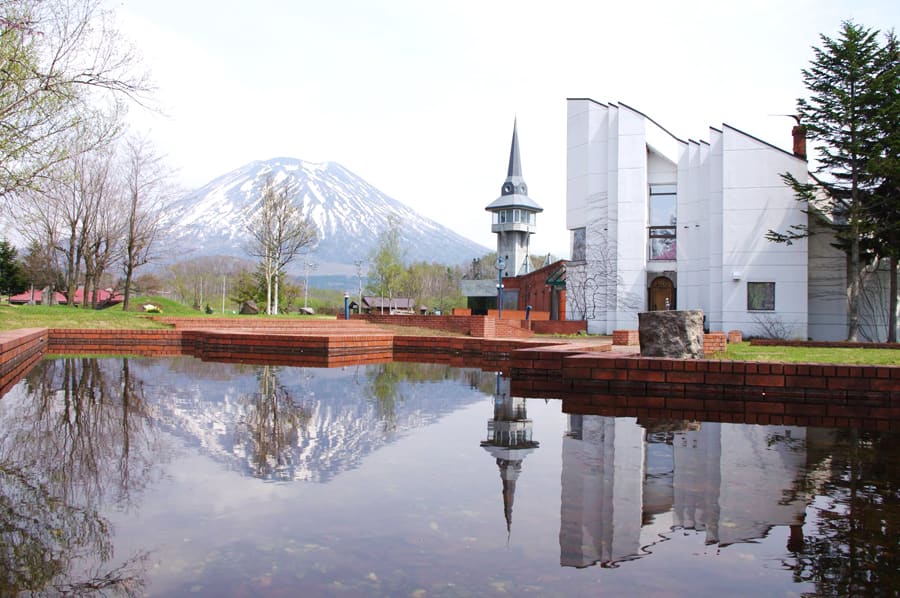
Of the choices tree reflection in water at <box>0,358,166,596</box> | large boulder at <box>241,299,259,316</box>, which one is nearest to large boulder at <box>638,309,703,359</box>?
tree reflection in water at <box>0,358,166,596</box>

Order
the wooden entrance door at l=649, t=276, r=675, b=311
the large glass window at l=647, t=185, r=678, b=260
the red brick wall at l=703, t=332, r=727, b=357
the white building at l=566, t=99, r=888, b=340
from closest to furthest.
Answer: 1. the red brick wall at l=703, t=332, r=727, b=357
2. the white building at l=566, t=99, r=888, b=340
3. the large glass window at l=647, t=185, r=678, b=260
4. the wooden entrance door at l=649, t=276, r=675, b=311

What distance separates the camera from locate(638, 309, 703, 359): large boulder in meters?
8.73

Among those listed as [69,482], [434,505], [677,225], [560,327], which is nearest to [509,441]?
[434,505]

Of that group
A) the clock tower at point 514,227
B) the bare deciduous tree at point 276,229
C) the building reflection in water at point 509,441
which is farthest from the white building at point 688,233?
the clock tower at point 514,227

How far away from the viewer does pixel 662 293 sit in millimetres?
27172

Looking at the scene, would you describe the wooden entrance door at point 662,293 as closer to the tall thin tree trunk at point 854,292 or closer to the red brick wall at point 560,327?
the red brick wall at point 560,327

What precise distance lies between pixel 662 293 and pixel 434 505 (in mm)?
25118

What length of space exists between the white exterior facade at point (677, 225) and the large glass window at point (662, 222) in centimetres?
4

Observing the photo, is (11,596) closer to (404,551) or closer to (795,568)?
(404,551)

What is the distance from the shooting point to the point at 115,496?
12.2 ft

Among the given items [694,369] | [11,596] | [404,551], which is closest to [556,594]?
[404,551]

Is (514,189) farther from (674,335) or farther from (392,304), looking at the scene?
(674,335)

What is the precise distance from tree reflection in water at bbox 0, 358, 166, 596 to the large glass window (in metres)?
22.5

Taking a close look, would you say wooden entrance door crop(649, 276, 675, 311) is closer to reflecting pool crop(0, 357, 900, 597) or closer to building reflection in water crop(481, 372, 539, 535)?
building reflection in water crop(481, 372, 539, 535)
